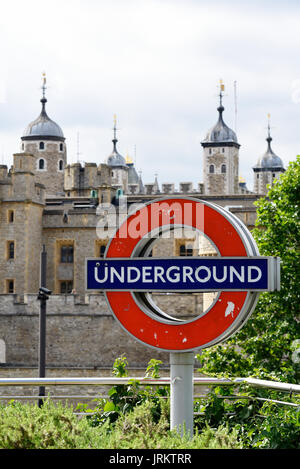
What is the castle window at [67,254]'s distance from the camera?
2418 inches

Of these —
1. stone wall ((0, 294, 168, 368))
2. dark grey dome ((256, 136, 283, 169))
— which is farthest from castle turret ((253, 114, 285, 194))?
stone wall ((0, 294, 168, 368))

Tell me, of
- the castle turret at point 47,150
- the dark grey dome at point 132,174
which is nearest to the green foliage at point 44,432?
the castle turret at point 47,150

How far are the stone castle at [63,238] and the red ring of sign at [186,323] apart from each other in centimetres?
2592

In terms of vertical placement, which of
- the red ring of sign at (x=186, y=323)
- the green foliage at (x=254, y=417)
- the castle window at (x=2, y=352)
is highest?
the red ring of sign at (x=186, y=323)

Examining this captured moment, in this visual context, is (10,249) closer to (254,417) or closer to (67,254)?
(67,254)

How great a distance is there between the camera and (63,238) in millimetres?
60750

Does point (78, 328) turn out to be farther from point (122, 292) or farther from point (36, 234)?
point (122, 292)

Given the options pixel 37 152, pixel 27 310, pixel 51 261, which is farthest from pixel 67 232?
pixel 37 152

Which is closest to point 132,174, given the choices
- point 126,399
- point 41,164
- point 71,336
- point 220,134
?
point 220,134

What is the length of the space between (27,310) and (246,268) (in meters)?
36.1

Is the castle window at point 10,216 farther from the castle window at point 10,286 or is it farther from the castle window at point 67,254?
the castle window at point 67,254

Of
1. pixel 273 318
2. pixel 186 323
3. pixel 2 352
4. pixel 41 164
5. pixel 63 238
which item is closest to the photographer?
pixel 186 323

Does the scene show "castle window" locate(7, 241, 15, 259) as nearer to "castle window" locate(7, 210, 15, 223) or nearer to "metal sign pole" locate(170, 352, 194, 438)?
"castle window" locate(7, 210, 15, 223)

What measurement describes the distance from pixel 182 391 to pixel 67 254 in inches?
2098
